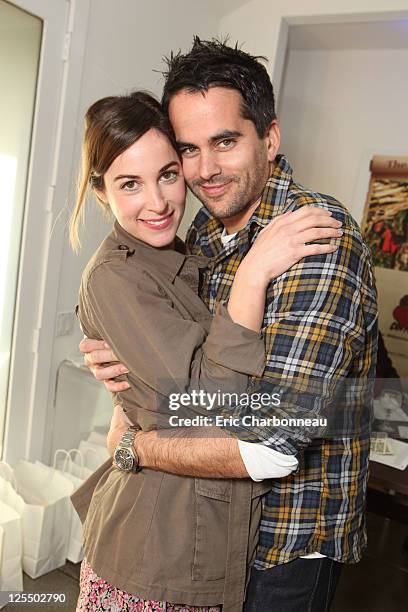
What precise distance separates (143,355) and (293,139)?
338 centimetres

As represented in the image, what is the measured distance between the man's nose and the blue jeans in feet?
2.53

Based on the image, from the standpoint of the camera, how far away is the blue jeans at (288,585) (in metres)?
1.10

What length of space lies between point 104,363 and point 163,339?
255 mm

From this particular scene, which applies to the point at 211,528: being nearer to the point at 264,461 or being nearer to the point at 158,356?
the point at 264,461

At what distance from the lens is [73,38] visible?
8.20ft

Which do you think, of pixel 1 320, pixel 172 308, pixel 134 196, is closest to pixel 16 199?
pixel 1 320

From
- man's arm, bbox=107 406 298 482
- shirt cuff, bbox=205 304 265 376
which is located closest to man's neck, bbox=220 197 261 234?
shirt cuff, bbox=205 304 265 376

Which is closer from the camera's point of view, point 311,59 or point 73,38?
point 73,38

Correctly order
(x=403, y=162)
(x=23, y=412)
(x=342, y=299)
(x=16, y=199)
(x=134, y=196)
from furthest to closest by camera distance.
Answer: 1. (x=403, y=162)
2. (x=23, y=412)
3. (x=16, y=199)
4. (x=134, y=196)
5. (x=342, y=299)

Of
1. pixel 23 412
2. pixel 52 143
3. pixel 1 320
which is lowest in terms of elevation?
pixel 23 412

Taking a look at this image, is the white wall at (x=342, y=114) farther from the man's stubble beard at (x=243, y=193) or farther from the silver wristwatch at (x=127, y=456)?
the silver wristwatch at (x=127, y=456)

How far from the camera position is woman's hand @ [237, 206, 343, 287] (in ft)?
3.26

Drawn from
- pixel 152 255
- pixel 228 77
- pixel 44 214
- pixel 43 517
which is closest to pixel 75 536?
pixel 43 517

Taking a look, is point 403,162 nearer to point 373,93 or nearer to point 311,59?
point 373,93
